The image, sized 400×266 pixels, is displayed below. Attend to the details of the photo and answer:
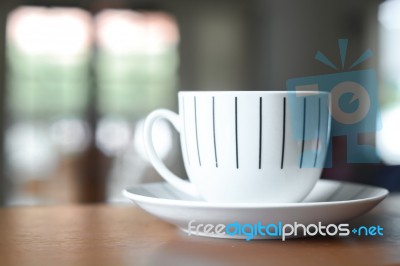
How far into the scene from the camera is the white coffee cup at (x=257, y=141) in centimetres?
44

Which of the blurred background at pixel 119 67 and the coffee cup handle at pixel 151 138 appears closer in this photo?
the coffee cup handle at pixel 151 138

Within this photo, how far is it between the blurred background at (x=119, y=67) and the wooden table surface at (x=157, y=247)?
2.55 m

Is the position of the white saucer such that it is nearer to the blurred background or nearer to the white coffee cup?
the white coffee cup

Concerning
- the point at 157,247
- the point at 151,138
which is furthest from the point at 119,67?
the point at 157,247

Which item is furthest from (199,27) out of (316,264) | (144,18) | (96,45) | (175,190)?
(316,264)

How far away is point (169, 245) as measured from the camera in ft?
1.35

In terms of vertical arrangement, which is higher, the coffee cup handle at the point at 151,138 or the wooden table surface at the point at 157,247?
the coffee cup handle at the point at 151,138

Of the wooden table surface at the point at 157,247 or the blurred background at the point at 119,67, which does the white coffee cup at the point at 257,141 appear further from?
the blurred background at the point at 119,67

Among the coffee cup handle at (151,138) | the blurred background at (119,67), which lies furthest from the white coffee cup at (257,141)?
the blurred background at (119,67)

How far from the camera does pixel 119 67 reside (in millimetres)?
3215

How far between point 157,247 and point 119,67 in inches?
113

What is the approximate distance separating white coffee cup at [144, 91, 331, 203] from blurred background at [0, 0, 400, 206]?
8.36 ft

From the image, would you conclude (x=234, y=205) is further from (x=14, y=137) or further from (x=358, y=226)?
(x=14, y=137)

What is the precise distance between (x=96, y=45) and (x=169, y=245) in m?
2.87
